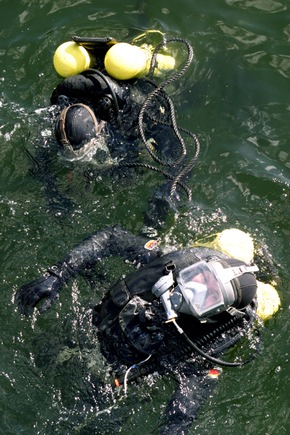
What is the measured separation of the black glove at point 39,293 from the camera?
4854 mm

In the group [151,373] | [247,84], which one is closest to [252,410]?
[151,373]

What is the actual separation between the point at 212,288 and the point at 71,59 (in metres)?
2.99

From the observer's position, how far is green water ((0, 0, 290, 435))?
509cm

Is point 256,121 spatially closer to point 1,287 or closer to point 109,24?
point 109,24

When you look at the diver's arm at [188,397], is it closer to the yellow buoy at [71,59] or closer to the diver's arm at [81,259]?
the diver's arm at [81,259]

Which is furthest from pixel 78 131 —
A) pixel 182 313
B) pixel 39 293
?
pixel 182 313

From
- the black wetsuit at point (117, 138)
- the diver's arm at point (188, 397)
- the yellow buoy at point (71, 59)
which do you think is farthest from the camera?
the yellow buoy at point (71, 59)

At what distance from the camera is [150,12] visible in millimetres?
8016

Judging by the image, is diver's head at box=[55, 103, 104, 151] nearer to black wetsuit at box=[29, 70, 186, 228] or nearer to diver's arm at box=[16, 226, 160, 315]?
black wetsuit at box=[29, 70, 186, 228]

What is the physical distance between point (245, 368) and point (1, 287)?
2.25m

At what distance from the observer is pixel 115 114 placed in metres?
6.05

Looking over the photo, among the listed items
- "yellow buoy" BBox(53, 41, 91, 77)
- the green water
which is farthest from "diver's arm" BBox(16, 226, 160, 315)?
"yellow buoy" BBox(53, 41, 91, 77)

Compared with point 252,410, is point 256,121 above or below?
above

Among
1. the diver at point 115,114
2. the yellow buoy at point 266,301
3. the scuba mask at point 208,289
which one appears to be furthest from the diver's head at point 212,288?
the diver at point 115,114
